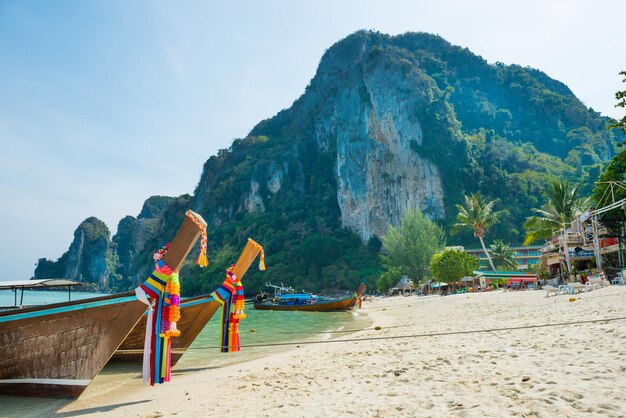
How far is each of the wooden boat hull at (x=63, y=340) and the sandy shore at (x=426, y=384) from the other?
1.78ft

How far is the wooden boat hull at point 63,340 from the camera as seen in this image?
6.26 m

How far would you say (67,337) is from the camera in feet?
20.5

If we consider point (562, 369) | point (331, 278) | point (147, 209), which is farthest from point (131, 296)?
point (147, 209)

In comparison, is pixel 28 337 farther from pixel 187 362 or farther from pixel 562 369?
pixel 562 369

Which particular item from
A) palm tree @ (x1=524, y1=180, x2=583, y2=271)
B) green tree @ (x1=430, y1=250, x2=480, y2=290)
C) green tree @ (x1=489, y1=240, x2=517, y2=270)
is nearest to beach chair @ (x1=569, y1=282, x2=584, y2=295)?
palm tree @ (x1=524, y1=180, x2=583, y2=271)

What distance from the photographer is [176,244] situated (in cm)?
634

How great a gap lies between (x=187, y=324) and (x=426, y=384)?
602 centimetres

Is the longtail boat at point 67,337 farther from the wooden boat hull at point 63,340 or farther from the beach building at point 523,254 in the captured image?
the beach building at point 523,254

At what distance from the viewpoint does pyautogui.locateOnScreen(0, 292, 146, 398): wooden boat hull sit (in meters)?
6.26

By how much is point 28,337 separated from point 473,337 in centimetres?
847

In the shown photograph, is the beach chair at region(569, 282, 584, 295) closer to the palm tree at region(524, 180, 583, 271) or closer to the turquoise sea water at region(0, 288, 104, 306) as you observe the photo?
the palm tree at region(524, 180, 583, 271)

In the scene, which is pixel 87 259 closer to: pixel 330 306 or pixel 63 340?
pixel 330 306

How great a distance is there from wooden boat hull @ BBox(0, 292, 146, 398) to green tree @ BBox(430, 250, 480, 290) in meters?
38.2

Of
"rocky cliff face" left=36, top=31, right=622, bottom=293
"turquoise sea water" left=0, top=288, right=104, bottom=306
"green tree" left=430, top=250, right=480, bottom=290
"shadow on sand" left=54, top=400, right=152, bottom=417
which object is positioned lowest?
"turquoise sea water" left=0, top=288, right=104, bottom=306
